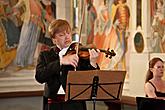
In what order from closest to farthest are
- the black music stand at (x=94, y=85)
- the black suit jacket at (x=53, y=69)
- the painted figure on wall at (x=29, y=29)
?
the black music stand at (x=94, y=85) < the black suit jacket at (x=53, y=69) < the painted figure on wall at (x=29, y=29)

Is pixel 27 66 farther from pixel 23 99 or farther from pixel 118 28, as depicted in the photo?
pixel 118 28

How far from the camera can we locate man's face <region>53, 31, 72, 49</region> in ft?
10.6

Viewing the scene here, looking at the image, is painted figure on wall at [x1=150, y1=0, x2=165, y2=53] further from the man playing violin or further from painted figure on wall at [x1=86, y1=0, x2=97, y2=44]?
the man playing violin

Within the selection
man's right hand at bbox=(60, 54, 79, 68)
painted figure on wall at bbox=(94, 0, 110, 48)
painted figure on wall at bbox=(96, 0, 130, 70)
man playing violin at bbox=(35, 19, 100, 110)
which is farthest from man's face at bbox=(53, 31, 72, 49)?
painted figure on wall at bbox=(94, 0, 110, 48)

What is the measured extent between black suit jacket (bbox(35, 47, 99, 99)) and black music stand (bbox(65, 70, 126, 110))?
7.6 inches

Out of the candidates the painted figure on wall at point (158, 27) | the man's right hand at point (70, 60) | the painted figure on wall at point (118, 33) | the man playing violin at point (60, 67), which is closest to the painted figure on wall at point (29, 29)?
the painted figure on wall at point (118, 33)

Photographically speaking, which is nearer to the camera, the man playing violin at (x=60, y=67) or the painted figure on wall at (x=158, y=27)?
the man playing violin at (x=60, y=67)

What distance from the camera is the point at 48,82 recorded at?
328 cm

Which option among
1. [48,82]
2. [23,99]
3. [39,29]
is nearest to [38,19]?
[39,29]

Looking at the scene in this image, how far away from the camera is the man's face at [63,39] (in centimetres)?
323

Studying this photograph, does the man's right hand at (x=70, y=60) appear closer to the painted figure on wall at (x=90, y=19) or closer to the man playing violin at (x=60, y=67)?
the man playing violin at (x=60, y=67)

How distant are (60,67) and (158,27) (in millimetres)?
2168

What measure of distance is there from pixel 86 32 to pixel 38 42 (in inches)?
33.5

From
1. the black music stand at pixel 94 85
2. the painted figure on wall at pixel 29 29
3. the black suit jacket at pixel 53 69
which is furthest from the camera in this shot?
the painted figure on wall at pixel 29 29
